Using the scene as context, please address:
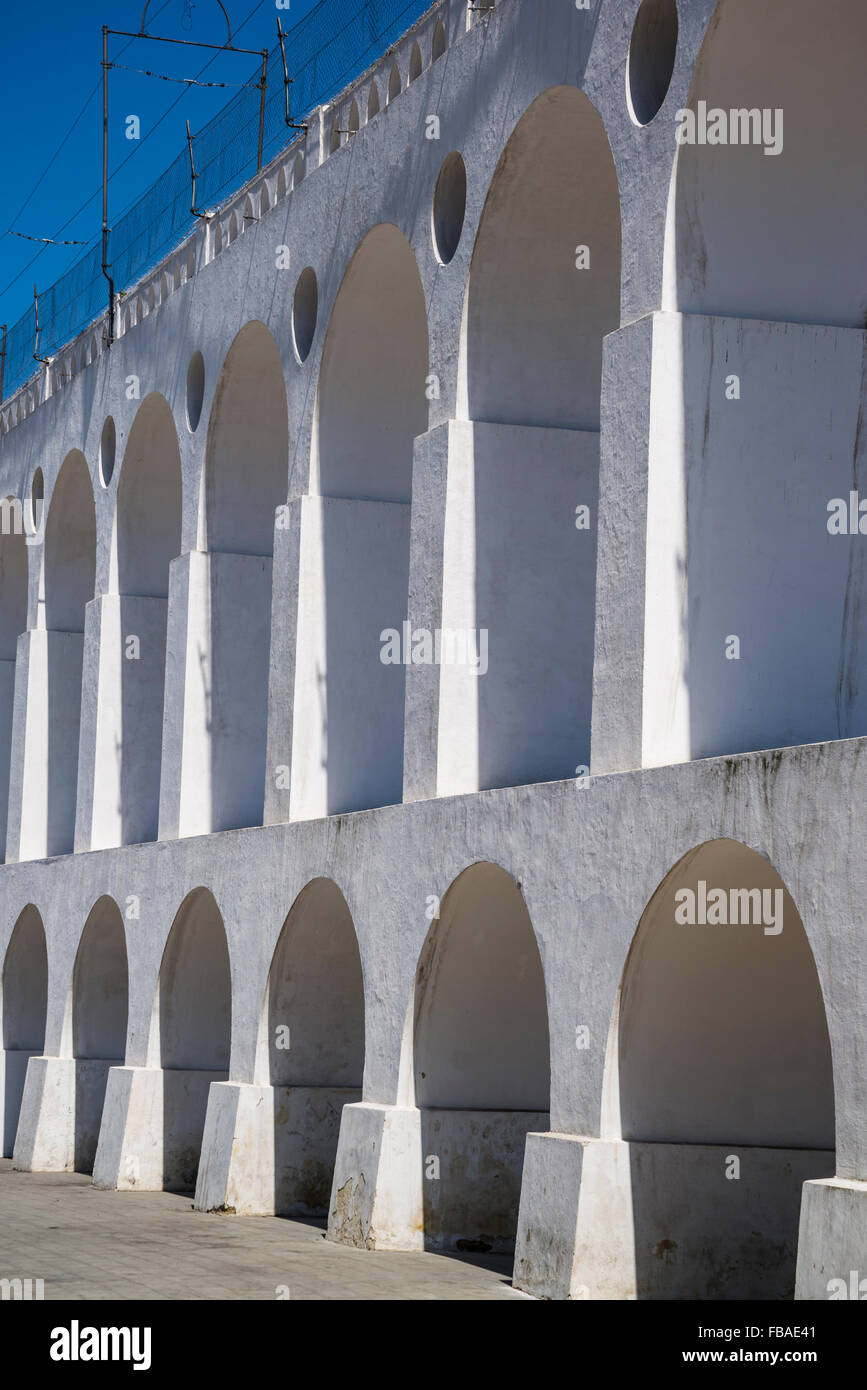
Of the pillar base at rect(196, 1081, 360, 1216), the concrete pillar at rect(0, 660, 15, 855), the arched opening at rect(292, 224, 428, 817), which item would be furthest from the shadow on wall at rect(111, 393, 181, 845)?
the concrete pillar at rect(0, 660, 15, 855)

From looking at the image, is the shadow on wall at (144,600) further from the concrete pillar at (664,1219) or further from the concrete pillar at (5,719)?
the concrete pillar at (664,1219)

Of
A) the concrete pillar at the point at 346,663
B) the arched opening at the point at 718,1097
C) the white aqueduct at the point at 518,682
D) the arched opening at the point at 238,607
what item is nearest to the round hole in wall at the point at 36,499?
the white aqueduct at the point at 518,682

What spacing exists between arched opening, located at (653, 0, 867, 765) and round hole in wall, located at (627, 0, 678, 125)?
0.65 metres

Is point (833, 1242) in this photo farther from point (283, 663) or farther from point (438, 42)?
point (438, 42)

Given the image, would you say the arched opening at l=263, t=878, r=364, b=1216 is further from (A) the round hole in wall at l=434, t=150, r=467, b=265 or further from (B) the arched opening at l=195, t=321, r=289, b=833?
(A) the round hole in wall at l=434, t=150, r=467, b=265

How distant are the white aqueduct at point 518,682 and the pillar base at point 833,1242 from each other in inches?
1.3

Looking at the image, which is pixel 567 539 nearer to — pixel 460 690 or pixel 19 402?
pixel 460 690

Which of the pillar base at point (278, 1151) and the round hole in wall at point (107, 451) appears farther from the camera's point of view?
the round hole in wall at point (107, 451)

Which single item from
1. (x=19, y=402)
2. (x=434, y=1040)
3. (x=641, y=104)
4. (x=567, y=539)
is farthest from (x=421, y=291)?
(x=19, y=402)

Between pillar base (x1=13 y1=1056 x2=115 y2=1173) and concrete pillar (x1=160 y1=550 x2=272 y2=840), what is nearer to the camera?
concrete pillar (x1=160 y1=550 x2=272 y2=840)

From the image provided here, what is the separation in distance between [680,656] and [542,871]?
168 cm

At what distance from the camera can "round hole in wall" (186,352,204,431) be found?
2019 centimetres

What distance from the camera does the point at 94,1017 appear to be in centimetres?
Answer: 2233

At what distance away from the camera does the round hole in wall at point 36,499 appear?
25672mm
